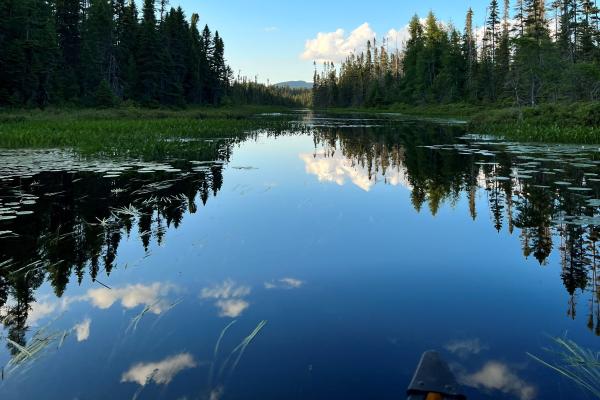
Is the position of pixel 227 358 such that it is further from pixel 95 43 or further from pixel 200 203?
pixel 95 43

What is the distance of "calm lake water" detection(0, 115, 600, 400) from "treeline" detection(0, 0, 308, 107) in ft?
118

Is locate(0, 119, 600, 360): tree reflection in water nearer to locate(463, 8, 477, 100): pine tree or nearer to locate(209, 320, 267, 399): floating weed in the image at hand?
locate(209, 320, 267, 399): floating weed

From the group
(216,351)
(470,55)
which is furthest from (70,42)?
(470,55)

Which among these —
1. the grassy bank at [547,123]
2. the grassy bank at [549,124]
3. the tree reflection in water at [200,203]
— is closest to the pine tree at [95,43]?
the tree reflection in water at [200,203]

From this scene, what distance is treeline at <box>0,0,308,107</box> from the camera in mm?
40406

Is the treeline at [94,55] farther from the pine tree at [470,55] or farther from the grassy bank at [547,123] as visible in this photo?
the pine tree at [470,55]

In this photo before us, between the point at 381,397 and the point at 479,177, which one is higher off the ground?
the point at 479,177

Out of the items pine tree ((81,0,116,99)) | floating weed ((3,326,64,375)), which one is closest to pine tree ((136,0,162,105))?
pine tree ((81,0,116,99))

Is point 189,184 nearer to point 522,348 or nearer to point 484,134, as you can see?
point 522,348

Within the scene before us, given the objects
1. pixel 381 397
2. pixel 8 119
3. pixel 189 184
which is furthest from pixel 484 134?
pixel 8 119

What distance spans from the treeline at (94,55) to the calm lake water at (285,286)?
3582cm

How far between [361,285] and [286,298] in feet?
3.48

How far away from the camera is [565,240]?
280 inches

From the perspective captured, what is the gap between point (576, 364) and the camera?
3.77 meters
